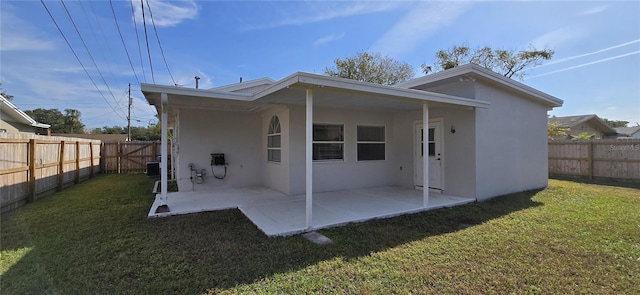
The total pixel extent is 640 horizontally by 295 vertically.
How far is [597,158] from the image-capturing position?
10703 millimetres

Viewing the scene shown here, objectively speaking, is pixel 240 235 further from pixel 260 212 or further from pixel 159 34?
pixel 159 34

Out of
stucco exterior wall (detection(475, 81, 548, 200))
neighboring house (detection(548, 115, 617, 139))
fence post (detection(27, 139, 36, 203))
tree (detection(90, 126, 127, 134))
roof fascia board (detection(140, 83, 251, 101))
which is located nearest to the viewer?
roof fascia board (detection(140, 83, 251, 101))

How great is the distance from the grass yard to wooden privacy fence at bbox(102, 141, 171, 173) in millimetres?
8950

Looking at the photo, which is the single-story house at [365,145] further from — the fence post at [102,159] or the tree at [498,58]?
the tree at [498,58]

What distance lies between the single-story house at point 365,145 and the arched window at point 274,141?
3 centimetres

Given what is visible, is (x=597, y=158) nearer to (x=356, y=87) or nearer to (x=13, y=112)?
(x=356, y=87)

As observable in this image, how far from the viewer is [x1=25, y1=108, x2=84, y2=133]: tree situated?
38.8m

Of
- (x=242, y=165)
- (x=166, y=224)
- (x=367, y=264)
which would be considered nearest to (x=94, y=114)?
(x=242, y=165)

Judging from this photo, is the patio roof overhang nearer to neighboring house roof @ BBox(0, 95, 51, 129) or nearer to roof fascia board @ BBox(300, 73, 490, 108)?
roof fascia board @ BBox(300, 73, 490, 108)

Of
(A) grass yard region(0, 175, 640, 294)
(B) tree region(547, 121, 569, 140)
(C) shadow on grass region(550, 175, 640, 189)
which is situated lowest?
(A) grass yard region(0, 175, 640, 294)

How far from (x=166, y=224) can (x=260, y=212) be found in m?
Answer: 1.60

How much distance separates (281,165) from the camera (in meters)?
7.73

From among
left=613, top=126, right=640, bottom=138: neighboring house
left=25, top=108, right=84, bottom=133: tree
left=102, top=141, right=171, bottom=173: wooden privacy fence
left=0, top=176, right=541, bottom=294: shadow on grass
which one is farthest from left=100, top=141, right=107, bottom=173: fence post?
left=613, top=126, right=640, bottom=138: neighboring house

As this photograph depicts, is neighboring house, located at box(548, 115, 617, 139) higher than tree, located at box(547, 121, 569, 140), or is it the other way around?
neighboring house, located at box(548, 115, 617, 139)
